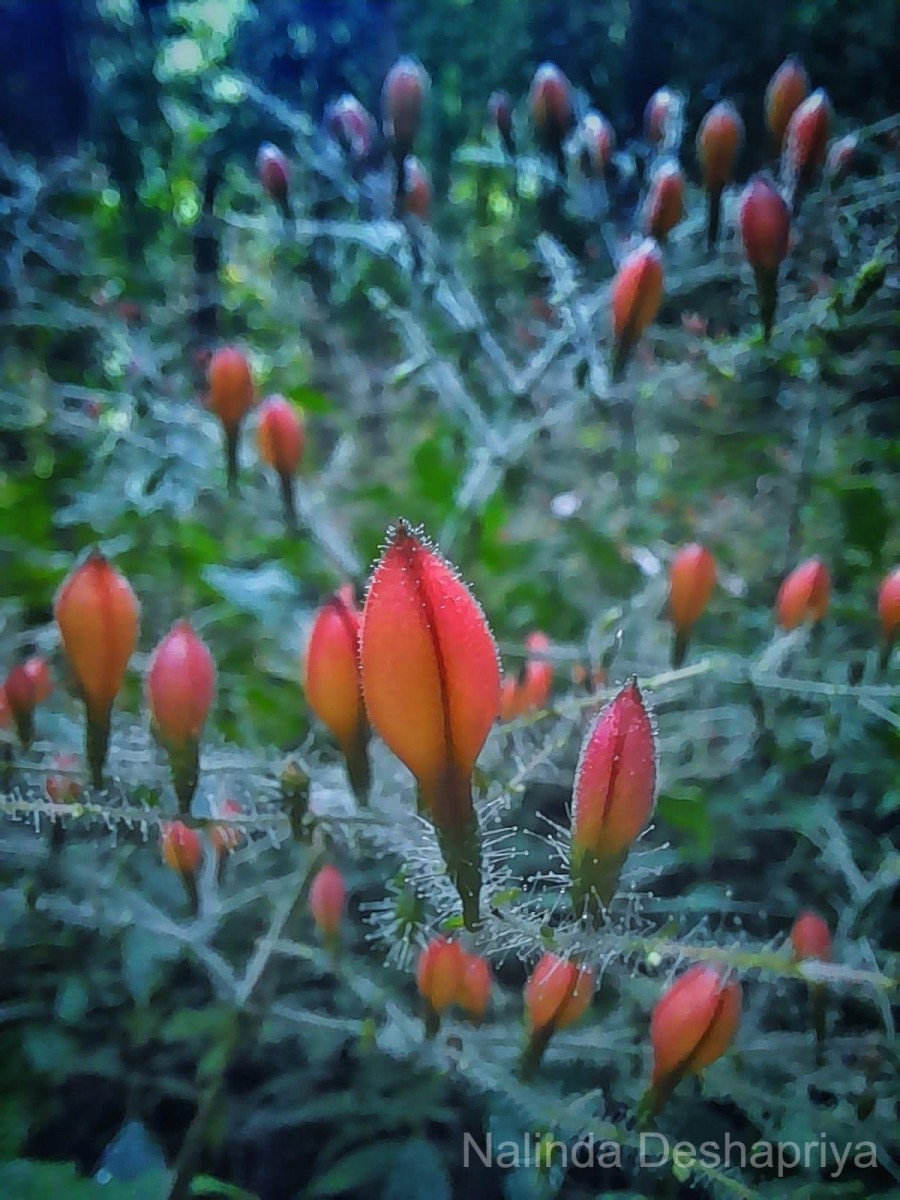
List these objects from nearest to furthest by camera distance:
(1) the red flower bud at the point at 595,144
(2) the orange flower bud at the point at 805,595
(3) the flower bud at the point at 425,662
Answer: (3) the flower bud at the point at 425,662, (2) the orange flower bud at the point at 805,595, (1) the red flower bud at the point at 595,144

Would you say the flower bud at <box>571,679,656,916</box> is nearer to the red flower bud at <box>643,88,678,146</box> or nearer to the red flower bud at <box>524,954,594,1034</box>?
the red flower bud at <box>524,954,594,1034</box>

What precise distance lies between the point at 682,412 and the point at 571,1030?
49cm

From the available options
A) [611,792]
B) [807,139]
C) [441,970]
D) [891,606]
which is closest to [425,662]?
[611,792]

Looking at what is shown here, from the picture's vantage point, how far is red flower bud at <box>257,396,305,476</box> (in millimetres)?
463

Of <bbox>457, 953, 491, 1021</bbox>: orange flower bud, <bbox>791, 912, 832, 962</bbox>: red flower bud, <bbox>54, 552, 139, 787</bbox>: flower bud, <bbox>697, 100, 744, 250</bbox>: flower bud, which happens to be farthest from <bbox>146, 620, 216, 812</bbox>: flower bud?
<bbox>697, 100, 744, 250</bbox>: flower bud

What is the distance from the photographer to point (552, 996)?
285 millimetres

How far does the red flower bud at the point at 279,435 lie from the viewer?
0.46 meters

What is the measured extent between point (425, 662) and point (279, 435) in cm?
31

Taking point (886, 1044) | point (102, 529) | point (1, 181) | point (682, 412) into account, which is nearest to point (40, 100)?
point (1, 181)

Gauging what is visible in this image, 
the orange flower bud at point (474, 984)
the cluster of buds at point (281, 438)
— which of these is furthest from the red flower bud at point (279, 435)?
the orange flower bud at point (474, 984)

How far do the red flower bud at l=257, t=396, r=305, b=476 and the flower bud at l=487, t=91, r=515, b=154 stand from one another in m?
0.31

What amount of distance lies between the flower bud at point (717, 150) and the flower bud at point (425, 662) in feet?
1.25

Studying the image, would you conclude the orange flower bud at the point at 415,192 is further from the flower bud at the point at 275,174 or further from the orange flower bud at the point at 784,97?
the orange flower bud at the point at 784,97

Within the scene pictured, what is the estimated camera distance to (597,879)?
22cm
